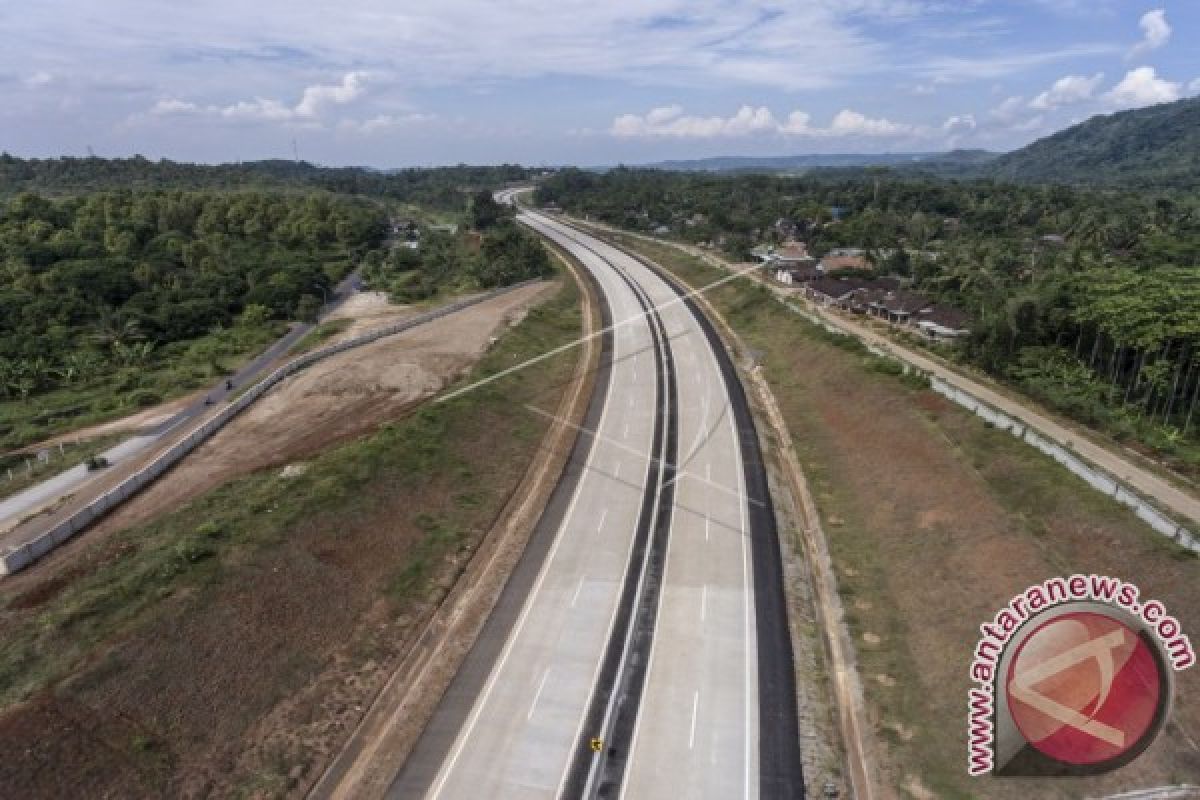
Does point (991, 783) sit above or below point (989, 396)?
below

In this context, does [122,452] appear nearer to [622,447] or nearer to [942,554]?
[622,447]

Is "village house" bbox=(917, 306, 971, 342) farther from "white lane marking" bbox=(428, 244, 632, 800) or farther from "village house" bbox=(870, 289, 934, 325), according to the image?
"white lane marking" bbox=(428, 244, 632, 800)

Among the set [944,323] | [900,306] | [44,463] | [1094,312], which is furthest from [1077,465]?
[44,463]

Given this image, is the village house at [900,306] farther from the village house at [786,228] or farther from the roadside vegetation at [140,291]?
the roadside vegetation at [140,291]

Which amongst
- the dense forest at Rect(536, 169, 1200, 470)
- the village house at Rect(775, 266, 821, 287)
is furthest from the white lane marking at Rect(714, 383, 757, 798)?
the village house at Rect(775, 266, 821, 287)

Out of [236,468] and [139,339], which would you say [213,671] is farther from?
[139,339]

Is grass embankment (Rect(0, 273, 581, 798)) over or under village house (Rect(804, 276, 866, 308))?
under

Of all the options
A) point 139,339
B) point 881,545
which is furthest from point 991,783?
point 139,339
